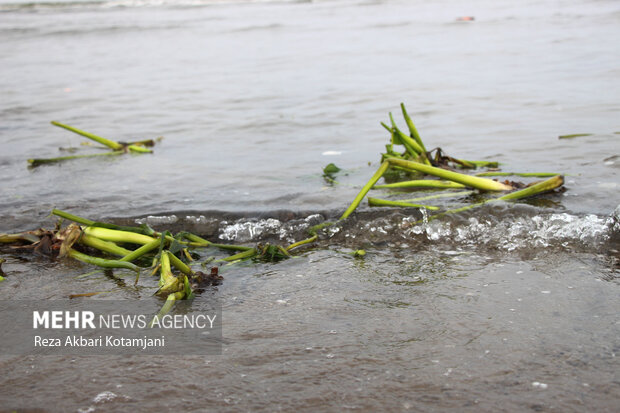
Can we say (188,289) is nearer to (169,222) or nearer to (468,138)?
(169,222)

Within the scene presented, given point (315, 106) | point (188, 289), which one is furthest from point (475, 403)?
point (315, 106)

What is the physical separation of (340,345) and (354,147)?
11.7 feet

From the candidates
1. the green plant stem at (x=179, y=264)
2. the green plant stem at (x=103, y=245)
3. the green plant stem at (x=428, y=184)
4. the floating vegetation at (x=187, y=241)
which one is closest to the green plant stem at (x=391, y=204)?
the floating vegetation at (x=187, y=241)

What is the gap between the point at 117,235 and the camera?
3.40 meters

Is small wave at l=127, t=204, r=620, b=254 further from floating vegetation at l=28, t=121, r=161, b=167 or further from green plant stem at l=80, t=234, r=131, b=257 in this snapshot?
floating vegetation at l=28, t=121, r=161, b=167

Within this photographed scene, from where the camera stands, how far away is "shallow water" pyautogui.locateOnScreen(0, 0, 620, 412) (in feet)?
6.98

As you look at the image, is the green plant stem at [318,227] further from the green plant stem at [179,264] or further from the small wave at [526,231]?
the green plant stem at [179,264]

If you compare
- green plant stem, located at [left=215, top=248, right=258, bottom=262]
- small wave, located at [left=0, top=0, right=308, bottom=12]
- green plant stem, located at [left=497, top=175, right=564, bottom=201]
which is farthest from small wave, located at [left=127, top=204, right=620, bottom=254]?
small wave, located at [left=0, top=0, right=308, bottom=12]

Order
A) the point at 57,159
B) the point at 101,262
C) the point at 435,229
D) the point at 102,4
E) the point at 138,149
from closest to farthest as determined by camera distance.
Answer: the point at 101,262 → the point at 435,229 → the point at 57,159 → the point at 138,149 → the point at 102,4

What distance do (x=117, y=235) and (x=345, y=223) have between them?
50.0 inches

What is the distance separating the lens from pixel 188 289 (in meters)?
2.80

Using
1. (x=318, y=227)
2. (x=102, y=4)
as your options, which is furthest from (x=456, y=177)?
(x=102, y=4)

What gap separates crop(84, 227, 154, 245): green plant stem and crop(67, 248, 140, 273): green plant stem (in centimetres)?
13

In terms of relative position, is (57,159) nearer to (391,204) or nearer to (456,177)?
(391,204)
